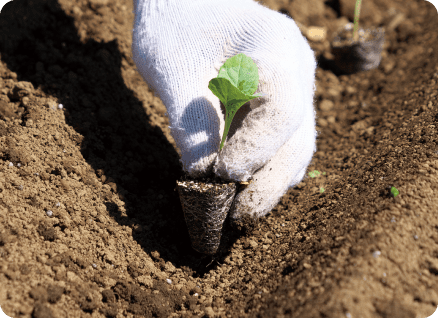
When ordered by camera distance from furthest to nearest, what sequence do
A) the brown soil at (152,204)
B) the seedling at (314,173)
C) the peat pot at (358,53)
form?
the peat pot at (358,53) < the seedling at (314,173) < the brown soil at (152,204)

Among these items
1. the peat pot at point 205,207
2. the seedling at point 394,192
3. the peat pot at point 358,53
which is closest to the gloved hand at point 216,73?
the peat pot at point 205,207

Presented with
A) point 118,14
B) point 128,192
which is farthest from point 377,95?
point 118,14

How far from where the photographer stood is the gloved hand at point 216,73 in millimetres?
1440

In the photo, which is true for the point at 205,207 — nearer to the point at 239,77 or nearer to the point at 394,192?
the point at 239,77

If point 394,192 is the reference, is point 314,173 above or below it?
below

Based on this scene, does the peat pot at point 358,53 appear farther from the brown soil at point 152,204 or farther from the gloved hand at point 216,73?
the gloved hand at point 216,73

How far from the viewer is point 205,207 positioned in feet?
4.63

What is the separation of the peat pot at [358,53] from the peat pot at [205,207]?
2.10 meters

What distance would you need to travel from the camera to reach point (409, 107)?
213 centimetres

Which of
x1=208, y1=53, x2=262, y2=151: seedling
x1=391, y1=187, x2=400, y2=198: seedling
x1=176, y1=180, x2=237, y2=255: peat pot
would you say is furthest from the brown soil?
x1=208, y1=53, x2=262, y2=151: seedling

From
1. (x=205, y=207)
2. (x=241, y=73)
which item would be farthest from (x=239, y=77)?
(x=205, y=207)

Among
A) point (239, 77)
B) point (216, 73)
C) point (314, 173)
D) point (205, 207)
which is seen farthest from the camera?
point (314, 173)

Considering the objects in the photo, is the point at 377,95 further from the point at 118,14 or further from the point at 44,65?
the point at 44,65

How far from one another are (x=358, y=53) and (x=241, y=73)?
199 centimetres
